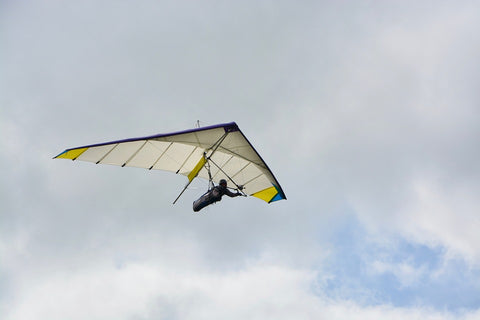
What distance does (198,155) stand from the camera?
83.7 feet

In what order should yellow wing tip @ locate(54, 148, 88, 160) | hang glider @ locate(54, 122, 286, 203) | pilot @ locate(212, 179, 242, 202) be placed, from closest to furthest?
1. yellow wing tip @ locate(54, 148, 88, 160)
2. hang glider @ locate(54, 122, 286, 203)
3. pilot @ locate(212, 179, 242, 202)

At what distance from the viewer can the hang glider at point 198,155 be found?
2245cm

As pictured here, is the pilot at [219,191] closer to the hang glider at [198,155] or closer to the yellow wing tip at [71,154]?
the hang glider at [198,155]

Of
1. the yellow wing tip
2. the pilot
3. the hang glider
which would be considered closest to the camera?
the yellow wing tip

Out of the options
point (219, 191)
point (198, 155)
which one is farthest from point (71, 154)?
point (219, 191)

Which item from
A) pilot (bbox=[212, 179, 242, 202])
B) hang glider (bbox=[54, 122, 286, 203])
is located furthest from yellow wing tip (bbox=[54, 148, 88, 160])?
pilot (bbox=[212, 179, 242, 202])

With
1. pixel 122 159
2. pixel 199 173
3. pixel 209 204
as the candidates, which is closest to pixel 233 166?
pixel 199 173

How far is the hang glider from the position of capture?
22453mm

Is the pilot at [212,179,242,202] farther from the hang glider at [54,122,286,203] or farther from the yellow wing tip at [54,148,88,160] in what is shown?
the yellow wing tip at [54,148,88,160]

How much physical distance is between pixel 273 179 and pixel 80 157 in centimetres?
1038

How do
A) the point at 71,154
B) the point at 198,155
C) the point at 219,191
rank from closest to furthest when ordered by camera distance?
the point at 71,154 < the point at 219,191 < the point at 198,155

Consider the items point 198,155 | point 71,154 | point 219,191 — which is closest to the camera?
point 71,154

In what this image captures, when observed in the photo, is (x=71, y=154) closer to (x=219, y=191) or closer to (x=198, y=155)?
(x=198, y=155)

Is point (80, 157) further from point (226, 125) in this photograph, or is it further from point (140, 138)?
point (226, 125)
